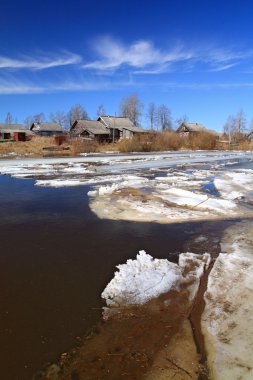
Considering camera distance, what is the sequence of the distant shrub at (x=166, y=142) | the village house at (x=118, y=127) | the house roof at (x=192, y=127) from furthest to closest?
the house roof at (x=192, y=127) < the village house at (x=118, y=127) < the distant shrub at (x=166, y=142)

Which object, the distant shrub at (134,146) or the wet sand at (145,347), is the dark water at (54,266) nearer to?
the wet sand at (145,347)

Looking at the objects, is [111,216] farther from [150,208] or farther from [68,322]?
[68,322]

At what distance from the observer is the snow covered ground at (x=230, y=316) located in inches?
120

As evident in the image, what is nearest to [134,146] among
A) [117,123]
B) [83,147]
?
[83,147]

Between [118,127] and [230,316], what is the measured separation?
6057 cm

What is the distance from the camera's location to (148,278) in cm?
477

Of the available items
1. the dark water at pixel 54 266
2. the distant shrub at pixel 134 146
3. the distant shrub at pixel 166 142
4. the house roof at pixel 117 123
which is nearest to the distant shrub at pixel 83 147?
the distant shrub at pixel 134 146

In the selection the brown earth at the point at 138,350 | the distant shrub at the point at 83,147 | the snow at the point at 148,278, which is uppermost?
the distant shrub at the point at 83,147

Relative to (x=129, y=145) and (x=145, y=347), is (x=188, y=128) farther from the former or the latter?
(x=145, y=347)

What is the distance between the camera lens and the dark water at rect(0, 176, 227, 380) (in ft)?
11.3

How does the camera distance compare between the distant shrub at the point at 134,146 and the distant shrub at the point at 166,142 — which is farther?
the distant shrub at the point at 166,142

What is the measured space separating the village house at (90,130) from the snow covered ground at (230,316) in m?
54.8

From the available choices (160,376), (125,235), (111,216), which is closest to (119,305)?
(160,376)

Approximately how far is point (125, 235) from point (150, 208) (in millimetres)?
2250
